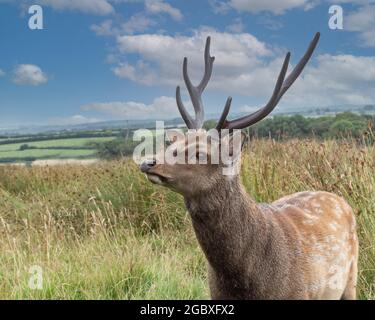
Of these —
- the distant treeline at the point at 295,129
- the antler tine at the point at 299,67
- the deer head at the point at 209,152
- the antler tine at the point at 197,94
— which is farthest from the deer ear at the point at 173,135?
the distant treeline at the point at 295,129

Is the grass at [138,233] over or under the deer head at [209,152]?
under

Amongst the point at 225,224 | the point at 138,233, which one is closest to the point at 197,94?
the point at 225,224

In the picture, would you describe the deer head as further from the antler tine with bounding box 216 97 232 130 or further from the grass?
the grass

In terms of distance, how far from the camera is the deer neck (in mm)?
3441

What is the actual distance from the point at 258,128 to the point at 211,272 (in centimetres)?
681

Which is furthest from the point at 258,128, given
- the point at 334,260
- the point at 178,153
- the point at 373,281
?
the point at 178,153

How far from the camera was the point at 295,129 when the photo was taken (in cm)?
1143

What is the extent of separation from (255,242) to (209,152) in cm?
70

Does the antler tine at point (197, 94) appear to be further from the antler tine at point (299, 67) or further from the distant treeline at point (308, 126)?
the distant treeline at point (308, 126)

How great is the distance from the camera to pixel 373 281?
4926 millimetres

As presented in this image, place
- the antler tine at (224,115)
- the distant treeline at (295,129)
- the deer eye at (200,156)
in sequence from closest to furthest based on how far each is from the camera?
the deer eye at (200,156) → the antler tine at (224,115) → the distant treeline at (295,129)

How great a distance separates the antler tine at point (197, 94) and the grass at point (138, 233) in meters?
1.69

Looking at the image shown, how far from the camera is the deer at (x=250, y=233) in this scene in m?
3.41
